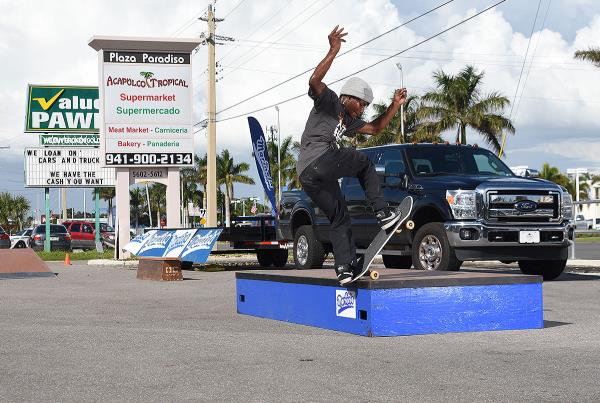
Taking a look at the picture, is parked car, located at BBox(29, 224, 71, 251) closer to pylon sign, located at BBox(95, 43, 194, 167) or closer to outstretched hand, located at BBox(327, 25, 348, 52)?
pylon sign, located at BBox(95, 43, 194, 167)

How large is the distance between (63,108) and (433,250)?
31.1m

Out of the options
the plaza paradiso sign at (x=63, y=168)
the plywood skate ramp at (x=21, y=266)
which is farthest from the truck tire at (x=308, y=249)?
the plaza paradiso sign at (x=63, y=168)

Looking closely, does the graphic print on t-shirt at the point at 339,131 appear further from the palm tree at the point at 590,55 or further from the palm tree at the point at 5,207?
the palm tree at the point at 5,207

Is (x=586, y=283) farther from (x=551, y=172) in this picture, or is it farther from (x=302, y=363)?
(x=551, y=172)

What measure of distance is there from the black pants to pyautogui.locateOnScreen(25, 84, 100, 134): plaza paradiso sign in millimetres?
34625

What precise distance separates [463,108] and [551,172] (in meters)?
62.5

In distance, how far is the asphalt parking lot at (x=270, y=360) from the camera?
555 centimetres

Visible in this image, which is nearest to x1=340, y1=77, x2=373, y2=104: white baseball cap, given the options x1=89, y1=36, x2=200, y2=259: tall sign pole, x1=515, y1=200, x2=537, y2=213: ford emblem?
x1=515, y1=200, x2=537, y2=213: ford emblem

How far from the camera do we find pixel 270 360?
686cm

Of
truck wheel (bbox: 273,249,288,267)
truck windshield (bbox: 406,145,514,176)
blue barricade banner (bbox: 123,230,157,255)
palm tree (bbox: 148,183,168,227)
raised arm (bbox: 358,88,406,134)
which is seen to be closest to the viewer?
raised arm (bbox: 358,88,406,134)

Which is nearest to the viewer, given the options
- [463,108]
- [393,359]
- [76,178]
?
[393,359]

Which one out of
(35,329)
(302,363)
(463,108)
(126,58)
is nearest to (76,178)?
(126,58)

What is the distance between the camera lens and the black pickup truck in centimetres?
1380

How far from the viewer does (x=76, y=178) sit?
1656 inches
